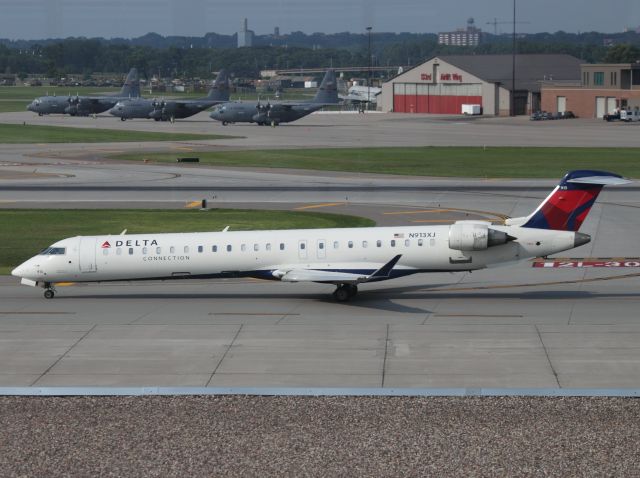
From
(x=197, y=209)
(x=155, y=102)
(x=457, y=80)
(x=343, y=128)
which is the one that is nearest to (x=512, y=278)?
(x=197, y=209)

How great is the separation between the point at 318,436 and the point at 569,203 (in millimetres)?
18679

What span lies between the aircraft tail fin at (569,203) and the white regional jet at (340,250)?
0.12 ft

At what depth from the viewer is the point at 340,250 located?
38.4 meters

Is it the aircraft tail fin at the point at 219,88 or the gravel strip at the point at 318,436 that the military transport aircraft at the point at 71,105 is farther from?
the gravel strip at the point at 318,436

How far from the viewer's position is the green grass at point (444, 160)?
87.1 meters

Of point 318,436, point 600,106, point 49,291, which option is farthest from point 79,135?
point 318,436

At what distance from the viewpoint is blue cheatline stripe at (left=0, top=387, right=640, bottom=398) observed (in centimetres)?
2550

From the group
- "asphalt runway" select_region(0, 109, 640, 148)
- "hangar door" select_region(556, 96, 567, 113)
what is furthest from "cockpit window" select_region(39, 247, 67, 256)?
"hangar door" select_region(556, 96, 567, 113)

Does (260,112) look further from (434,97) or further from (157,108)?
(434,97)

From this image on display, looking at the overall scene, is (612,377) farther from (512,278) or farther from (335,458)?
(512,278)

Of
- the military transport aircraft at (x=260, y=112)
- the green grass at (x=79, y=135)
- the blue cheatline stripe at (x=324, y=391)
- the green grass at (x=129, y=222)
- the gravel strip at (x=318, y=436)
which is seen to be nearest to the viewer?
the gravel strip at (x=318, y=436)

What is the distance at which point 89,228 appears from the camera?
57125 mm

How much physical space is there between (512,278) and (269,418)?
69.8 feet

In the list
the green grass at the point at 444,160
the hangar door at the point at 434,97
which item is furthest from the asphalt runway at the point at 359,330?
the hangar door at the point at 434,97
